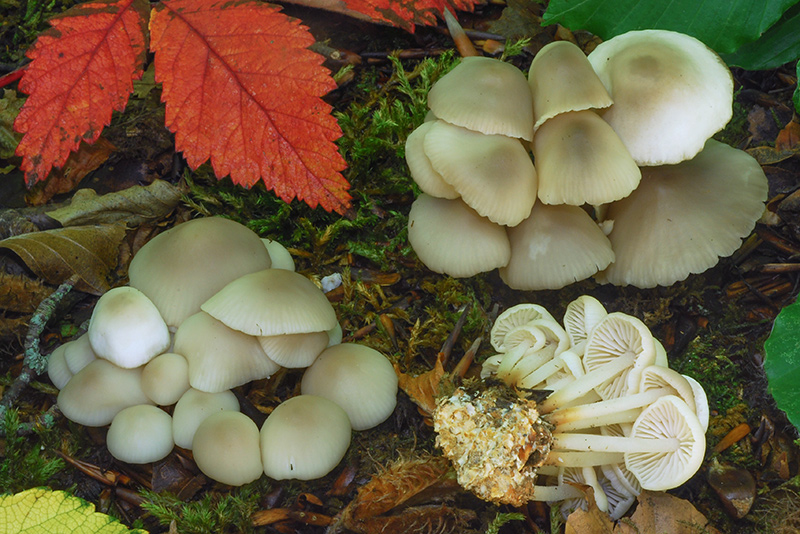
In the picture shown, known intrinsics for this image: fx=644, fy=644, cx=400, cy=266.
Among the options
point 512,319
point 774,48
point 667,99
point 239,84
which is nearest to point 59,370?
point 239,84

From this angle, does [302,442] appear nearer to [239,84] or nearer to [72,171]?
[239,84]

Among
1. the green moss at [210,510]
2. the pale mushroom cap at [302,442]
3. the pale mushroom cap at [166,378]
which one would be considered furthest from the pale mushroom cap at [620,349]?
the pale mushroom cap at [166,378]

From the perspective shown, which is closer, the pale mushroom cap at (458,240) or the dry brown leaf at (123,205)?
the pale mushroom cap at (458,240)

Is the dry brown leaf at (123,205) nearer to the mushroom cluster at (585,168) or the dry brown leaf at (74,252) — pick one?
the dry brown leaf at (74,252)

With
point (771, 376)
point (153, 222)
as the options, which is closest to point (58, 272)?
point (153, 222)

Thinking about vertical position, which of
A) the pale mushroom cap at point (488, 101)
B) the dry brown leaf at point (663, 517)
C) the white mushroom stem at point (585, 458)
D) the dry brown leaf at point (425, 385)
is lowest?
the dry brown leaf at point (663, 517)

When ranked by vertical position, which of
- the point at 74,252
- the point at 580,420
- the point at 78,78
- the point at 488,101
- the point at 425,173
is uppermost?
the point at 78,78
